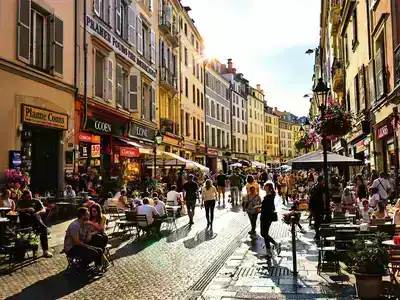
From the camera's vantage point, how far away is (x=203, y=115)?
47438mm

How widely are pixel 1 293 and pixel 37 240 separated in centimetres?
252

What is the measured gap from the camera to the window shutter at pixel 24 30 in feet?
46.4

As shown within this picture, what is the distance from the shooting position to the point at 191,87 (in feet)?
138

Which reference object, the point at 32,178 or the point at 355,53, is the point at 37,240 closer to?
the point at 32,178

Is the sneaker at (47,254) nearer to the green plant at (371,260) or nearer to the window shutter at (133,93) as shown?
the green plant at (371,260)

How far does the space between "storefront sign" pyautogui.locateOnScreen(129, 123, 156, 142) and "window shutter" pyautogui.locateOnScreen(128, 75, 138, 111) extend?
100 cm

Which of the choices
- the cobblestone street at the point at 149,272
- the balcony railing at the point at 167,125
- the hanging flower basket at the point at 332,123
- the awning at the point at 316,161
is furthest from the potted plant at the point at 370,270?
the balcony railing at the point at 167,125

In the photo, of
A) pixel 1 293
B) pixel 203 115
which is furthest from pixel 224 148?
pixel 1 293

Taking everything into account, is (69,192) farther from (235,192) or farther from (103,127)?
(235,192)

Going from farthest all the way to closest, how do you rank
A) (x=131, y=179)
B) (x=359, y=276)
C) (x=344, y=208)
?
(x=131, y=179) < (x=344, y=208) < (x=359, y=276)

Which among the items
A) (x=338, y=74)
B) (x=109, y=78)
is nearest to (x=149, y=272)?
(x=109, y=78)

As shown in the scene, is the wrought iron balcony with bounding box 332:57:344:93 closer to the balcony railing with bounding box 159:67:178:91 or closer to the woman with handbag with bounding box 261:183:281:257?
the balcony railing with bounding box 159:67:178:91

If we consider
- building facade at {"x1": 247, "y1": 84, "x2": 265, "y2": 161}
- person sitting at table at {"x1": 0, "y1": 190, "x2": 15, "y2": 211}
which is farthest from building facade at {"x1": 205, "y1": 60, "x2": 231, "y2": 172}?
person sitting at table at {"x1": 0, "y1": 190, "x2": 15, "y2": 211}

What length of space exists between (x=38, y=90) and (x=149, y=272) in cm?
958
